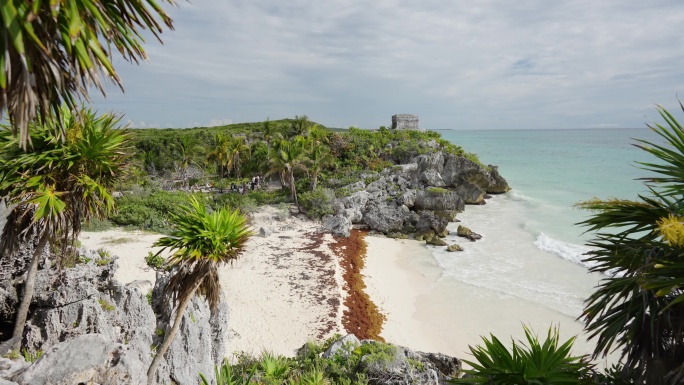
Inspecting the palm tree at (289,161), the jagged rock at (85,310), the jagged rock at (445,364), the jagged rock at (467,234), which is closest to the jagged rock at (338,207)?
the palm tree at (289,161)

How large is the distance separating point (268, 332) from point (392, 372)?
6517mm

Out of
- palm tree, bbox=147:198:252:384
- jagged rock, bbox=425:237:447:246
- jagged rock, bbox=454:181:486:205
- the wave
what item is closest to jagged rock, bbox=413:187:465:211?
jagged rock, bbox=425:237:447:246

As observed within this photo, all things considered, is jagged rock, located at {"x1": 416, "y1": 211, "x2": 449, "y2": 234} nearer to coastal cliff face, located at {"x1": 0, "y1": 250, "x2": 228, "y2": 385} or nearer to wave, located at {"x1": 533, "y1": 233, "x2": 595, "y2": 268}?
wave, located at {"x1": 533, "y1": 233, "x2": 595, "y2": 268}

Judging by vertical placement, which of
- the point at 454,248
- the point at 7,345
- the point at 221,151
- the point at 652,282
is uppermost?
the point at 221,151

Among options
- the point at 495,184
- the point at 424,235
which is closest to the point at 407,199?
the point at 424,235

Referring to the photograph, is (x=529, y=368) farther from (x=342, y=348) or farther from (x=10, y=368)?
(x=10, y=368)

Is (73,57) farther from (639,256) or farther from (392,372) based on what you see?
(392,372)

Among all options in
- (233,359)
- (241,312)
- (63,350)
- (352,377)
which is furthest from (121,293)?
(241,312)

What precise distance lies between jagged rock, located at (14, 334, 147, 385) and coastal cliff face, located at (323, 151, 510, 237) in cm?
2087

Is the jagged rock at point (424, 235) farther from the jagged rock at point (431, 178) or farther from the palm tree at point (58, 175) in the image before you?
the palm tree at point (58, 175)

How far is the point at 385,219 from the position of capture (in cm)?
2866

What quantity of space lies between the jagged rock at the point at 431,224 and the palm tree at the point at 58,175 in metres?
23.6

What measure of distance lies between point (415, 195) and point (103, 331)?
27840 millimetres

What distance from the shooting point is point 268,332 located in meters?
13.6
